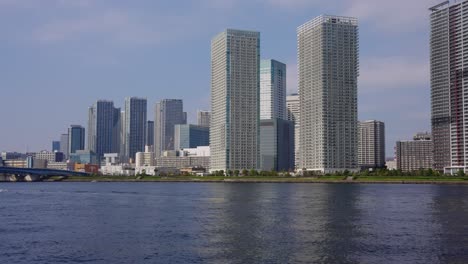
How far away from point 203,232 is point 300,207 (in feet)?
121

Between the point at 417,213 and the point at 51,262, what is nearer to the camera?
the point at 51,262

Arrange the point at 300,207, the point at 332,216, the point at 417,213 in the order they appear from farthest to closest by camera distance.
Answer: the point at 300,207, the point at 417,213, the point at 332,216

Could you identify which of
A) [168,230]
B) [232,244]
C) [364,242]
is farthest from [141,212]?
[364,242]

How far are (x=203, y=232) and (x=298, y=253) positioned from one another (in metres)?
16.0

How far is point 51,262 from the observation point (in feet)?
154

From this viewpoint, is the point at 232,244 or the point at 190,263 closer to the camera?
the point at 190,263

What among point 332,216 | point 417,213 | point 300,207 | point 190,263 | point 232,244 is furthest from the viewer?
point 300,207

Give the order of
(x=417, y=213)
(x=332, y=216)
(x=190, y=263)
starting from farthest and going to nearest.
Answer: (x=417, y=213), (x=332, y=216), (x=190, y=263)

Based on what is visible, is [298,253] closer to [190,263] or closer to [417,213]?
[190,263]

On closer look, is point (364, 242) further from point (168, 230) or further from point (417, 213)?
point (417, 213)

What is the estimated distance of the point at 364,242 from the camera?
56.8m

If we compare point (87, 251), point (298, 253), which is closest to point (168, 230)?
point (87, 251)

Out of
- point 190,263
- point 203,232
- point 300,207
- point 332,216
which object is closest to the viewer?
point 190,263

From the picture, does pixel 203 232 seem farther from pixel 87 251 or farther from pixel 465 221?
pixel 465 221
